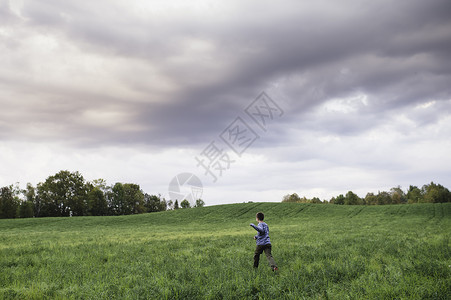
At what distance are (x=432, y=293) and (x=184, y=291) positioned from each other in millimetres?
5640

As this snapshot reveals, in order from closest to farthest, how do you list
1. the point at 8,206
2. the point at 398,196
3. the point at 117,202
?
the point at 8,206 < the point at 117,202 < the point at 398,196

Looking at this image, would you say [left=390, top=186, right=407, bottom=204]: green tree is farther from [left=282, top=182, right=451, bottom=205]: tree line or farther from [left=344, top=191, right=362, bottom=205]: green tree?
[left=344, top=191, right=362, bottom=205]: green tree

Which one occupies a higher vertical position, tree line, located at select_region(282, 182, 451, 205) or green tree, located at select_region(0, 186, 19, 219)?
green tree, located at select_region(0, 186, 19, 219)

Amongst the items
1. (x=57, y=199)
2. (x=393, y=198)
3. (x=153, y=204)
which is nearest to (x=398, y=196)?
(x=393, y=198)

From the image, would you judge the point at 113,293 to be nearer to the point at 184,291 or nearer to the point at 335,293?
the point at 184,291

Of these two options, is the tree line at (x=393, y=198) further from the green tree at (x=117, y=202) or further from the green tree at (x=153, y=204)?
the green tree at (x=117, y=202)

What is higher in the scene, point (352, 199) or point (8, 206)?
point (8, 206)

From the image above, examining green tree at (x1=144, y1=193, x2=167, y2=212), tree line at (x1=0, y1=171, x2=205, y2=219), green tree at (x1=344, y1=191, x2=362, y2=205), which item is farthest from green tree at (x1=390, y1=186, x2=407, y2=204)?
tree line at (x1=0, y1=171, x2=205, y2=219)

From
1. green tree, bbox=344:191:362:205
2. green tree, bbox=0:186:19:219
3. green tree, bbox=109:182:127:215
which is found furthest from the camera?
green tree, bbox=344:191:362:205

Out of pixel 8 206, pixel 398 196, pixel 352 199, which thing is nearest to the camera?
pixel 8 206

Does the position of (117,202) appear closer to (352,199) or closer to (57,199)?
(57,199)

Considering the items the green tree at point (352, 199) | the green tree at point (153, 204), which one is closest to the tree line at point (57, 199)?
the green tree at point (153, 204)

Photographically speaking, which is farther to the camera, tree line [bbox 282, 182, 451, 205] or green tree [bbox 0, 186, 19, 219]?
tree line [bbox 282, 182, 451, 205]

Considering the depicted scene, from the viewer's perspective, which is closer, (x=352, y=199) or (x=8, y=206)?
(x=8, y=206)
